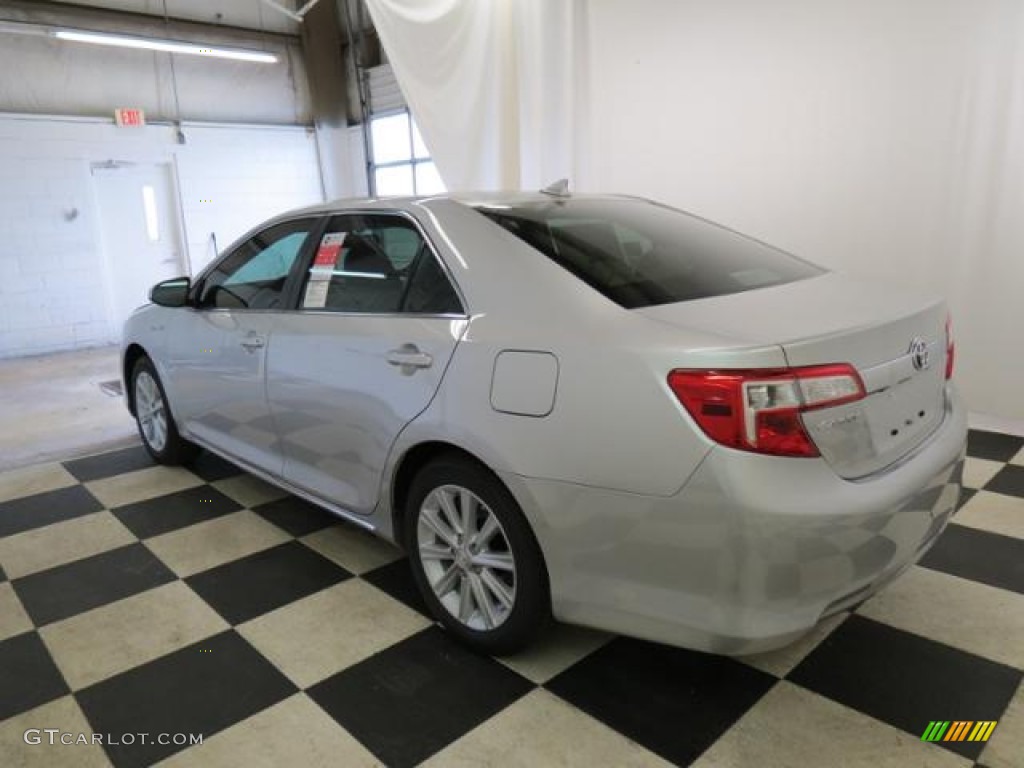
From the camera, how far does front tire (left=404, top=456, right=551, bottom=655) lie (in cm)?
168

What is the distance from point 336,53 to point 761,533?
368 inches

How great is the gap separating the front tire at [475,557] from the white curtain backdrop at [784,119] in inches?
116

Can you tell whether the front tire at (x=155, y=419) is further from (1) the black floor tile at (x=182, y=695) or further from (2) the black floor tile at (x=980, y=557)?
(2) the black floor tile at (x=980, y=557)

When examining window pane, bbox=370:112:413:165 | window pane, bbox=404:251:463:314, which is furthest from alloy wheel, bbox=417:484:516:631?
window pane, bbox=370:112:413:165

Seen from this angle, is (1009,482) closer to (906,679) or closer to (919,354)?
(906,679)

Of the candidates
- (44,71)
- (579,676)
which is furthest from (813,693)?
(44,71)

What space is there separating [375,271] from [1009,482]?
99.4 inches

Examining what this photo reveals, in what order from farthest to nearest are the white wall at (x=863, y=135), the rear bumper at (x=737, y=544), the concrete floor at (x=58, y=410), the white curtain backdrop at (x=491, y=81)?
the white curtain backdrop at (x=491, y=81) → the concrete floor at (x=58, y=410) → the white wall at (x=863, y=135) → the rear bumper at (x=737, y=544)

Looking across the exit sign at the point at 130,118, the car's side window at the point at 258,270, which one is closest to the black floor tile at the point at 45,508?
the car's side window at the point at 258,270

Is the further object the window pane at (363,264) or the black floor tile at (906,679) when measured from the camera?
the window pane at (363,264)

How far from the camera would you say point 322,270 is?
2322 mm

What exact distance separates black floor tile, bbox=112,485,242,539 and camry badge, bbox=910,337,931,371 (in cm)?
A: 245

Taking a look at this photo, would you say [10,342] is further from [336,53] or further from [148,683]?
[148,683]

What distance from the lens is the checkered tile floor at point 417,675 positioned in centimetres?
157
